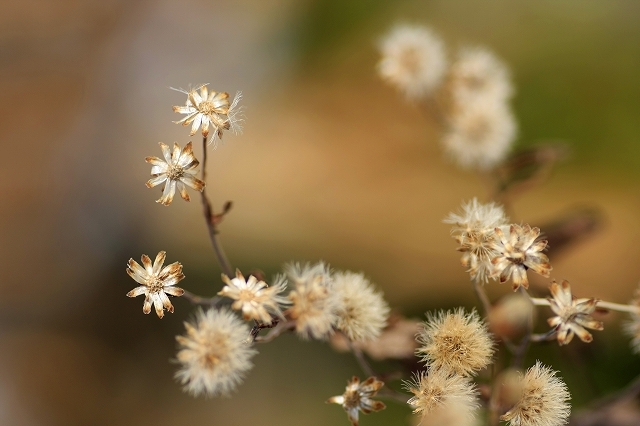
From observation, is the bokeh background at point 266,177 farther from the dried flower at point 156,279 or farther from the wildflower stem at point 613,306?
the dried flower at point 156,279

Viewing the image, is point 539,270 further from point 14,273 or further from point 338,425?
point 14,273

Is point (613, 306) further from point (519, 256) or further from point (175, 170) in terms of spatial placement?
point (175, 170)

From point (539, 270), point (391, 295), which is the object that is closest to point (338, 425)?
point (391, 295)

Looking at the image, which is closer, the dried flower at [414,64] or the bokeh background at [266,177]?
the dried flower at [414,64]

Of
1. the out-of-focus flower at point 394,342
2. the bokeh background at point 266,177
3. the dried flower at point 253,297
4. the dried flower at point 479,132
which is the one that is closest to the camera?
the dried flower at point 253,297

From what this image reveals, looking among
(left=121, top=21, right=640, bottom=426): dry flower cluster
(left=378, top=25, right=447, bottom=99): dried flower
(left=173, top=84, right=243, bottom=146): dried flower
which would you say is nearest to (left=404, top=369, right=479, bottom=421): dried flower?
(left=121, top=21, right=640, bottom=426): dry flower cluster

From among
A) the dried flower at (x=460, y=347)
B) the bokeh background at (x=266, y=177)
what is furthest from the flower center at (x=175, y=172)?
the bokeh background at (x=266, y=177)

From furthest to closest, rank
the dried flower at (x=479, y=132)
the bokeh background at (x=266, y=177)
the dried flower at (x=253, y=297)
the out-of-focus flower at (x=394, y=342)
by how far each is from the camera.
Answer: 1. the bokeh background at (x=266, y=177)
2. the dried flower at (x=479, y=132)
3. the out-of-focus flower at (x=394, y=342)
4. the dried flower at (x=253, y=297)

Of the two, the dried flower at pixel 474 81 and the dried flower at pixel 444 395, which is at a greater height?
the dried flower at pixel 474 81
